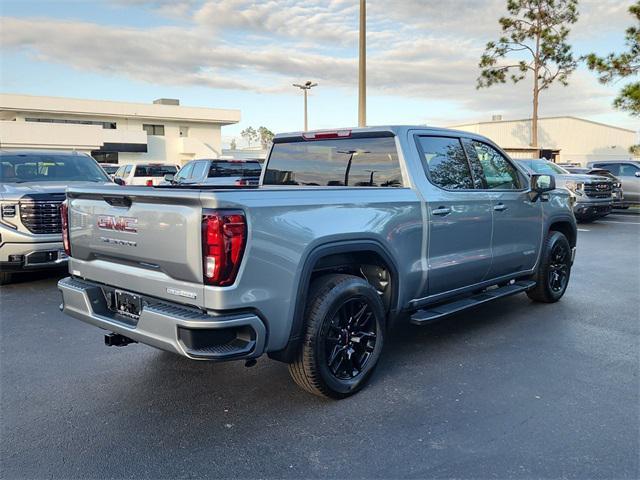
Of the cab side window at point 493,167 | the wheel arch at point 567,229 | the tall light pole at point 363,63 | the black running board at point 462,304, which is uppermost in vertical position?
the tall light pole at point 363,63

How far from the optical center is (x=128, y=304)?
3.59m

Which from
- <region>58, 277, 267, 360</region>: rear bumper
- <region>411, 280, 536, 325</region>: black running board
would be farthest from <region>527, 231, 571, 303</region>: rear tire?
<region>58, 277, 267, 360</region>: rear bumper

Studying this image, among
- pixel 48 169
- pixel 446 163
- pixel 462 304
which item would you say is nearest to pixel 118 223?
pixel 446 163

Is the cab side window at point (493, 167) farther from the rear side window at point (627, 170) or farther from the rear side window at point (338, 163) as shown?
the rear side window at point (627, 170)

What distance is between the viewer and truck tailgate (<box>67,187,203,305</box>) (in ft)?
10.1

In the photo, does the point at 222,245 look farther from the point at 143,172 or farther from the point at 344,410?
the point at 143,172

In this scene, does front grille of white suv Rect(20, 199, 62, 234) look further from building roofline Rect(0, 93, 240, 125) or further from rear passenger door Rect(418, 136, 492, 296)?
building roofline Rect(0, 93, 240, 125)

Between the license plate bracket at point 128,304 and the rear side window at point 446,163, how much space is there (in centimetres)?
255

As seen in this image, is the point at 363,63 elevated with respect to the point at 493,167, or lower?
elevated

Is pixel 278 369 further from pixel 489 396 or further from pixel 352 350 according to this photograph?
pixel 489 396

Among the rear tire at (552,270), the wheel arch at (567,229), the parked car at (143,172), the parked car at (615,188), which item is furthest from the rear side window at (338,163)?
the parked car at (143,172)

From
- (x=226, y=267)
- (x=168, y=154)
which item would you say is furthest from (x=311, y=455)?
(x=168, y=154)

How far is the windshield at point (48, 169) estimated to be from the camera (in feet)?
26.0

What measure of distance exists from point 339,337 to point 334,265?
516 millimetres
